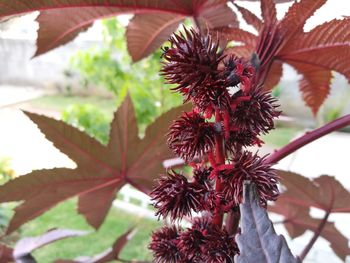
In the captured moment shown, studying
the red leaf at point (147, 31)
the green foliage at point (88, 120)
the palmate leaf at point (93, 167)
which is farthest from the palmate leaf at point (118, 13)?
the green foliage at point (88, 120)

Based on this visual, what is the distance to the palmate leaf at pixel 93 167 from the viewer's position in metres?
0.48

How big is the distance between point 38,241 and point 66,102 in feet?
15.8

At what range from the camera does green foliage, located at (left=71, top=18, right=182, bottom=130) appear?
8.63 feet

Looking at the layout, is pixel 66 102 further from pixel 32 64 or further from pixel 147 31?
pixel 147 31

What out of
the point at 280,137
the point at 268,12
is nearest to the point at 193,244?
the point at 268,12

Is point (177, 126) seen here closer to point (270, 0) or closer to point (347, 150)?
point (270, 0)

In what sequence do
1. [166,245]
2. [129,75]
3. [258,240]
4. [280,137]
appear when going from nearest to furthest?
[258,240], [166,245], [129,75], [280,137]

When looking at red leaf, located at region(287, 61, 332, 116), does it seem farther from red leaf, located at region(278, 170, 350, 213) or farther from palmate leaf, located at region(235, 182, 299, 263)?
palmate leaf, located at region(235, 182, 299, 263)

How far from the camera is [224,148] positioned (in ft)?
0.96

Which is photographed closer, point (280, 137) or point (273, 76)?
point (273, 76)

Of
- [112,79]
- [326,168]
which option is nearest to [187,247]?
[112,79]

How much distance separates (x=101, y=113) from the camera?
3078mm

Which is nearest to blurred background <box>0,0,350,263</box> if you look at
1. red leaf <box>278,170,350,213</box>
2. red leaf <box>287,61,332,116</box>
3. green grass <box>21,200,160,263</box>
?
green grass <box>21,200,160,263</box>

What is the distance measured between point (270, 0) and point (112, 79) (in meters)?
2.58
